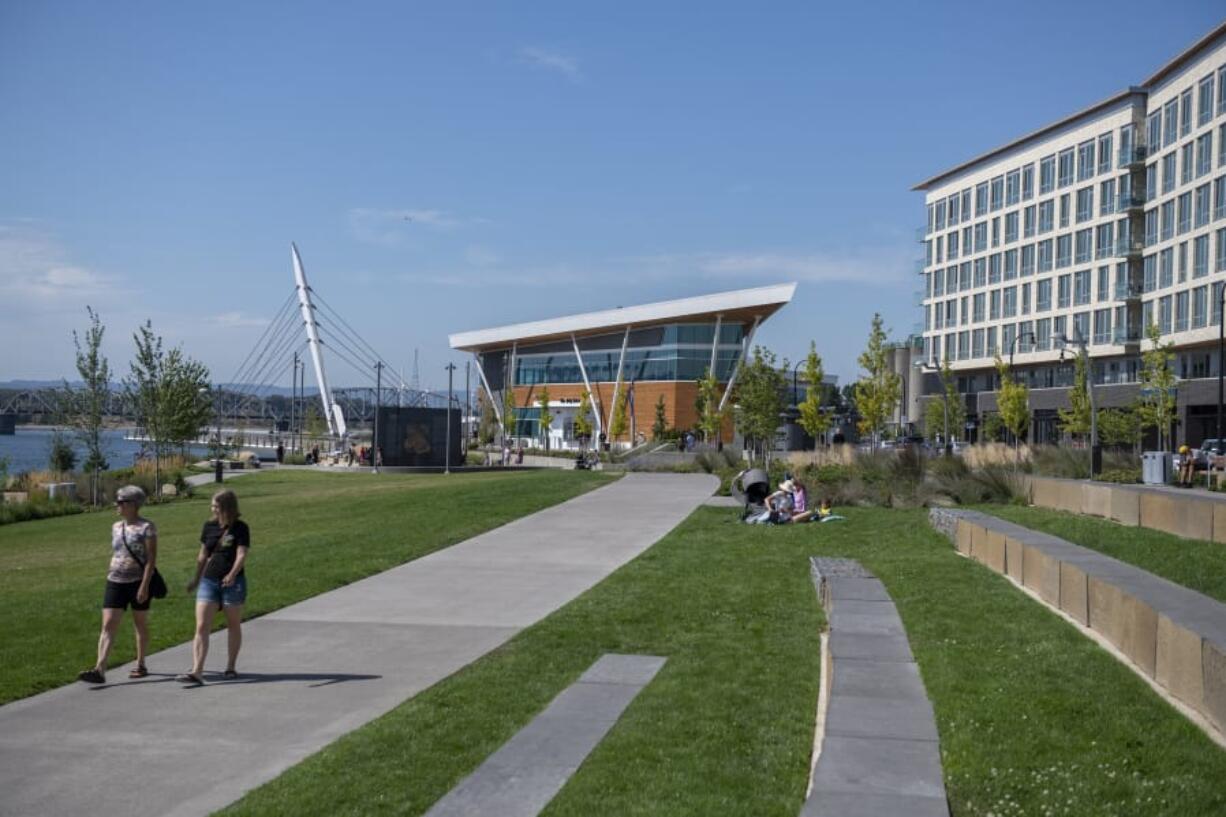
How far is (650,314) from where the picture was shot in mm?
95688

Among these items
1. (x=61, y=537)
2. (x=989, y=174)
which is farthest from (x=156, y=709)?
(x=989, y=174)

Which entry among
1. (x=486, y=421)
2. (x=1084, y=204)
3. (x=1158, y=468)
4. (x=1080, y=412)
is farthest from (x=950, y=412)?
(x=486, y=421)

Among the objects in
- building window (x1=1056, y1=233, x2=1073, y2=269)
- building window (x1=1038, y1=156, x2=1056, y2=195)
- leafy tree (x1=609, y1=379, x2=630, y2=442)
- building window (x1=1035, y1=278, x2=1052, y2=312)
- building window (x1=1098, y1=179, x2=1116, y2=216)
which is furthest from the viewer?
leafy tree (x1=609, y1=379, x2=630, y2=442)

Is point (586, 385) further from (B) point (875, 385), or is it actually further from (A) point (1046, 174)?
(B) point (875, 385)

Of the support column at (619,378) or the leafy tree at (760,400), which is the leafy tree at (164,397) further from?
the support column at (619,378)

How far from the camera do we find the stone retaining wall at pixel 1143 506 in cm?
1466

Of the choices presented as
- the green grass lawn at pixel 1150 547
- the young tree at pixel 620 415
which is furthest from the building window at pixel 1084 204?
the green grass lawn at pixel 1150 547

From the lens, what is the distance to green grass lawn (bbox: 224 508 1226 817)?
20.6 feet

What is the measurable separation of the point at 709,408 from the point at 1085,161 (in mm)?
26540

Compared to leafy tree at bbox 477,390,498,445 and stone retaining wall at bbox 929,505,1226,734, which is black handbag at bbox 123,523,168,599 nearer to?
stone retaining wall at bbox 929,505,1226,734

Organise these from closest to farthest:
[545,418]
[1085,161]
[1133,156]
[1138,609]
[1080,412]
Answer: [1138,609]
[1080,412]
[1133,156]
[1085,161]
[545,418]

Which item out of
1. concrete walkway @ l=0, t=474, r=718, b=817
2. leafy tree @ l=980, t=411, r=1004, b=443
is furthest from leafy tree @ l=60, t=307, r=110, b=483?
leafy tree @ l=980, t=411, r=1004, b=443

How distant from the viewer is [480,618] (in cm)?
1316

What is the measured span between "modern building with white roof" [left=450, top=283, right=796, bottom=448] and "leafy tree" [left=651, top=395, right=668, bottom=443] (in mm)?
407
